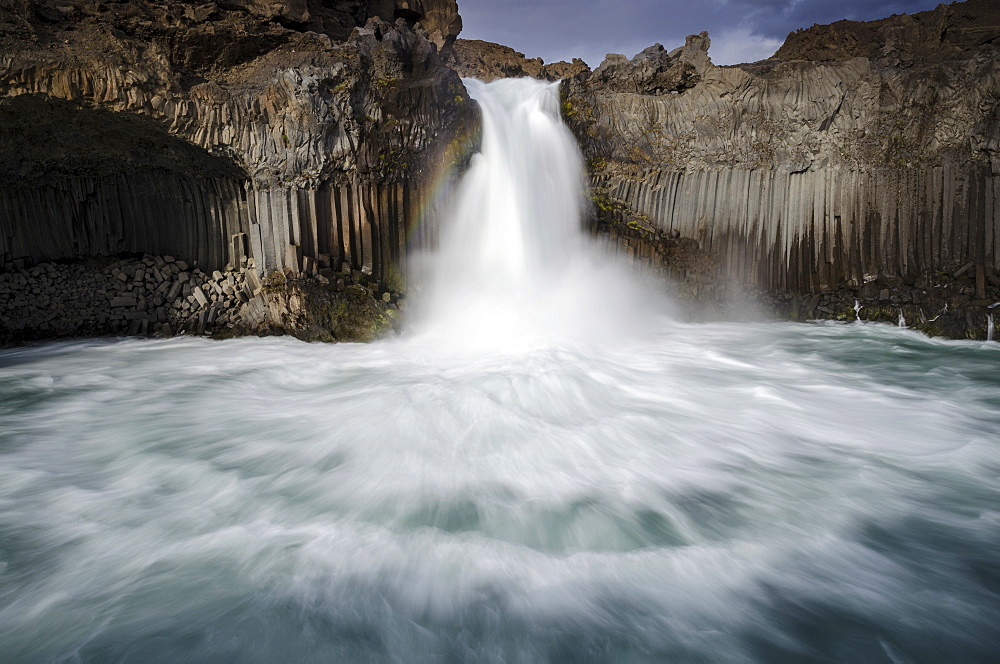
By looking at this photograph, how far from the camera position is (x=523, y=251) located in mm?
7566

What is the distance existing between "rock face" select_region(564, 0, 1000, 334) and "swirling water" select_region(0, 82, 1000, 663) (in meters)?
2.06

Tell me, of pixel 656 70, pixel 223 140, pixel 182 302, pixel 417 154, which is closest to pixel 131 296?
pixel 182 302

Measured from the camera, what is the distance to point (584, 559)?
2.48 meters

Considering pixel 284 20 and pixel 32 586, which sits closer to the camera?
pixel 32 586

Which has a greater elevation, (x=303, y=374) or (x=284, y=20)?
(x=284, y=20)

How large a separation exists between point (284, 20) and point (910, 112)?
8810 mm

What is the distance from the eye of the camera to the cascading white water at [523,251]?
7.10m

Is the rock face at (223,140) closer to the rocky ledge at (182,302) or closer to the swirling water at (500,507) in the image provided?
the rocky ledge at (182,302)

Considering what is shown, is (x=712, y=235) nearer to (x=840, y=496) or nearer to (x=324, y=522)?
(x=840, y=496)

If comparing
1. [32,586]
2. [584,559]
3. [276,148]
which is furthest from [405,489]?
[276,148]

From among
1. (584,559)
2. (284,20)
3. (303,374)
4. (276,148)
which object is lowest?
(584,559)

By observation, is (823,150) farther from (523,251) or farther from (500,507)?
(500,507)

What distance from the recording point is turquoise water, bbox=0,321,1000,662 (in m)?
2.04

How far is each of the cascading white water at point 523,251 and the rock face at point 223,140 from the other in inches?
24.6
